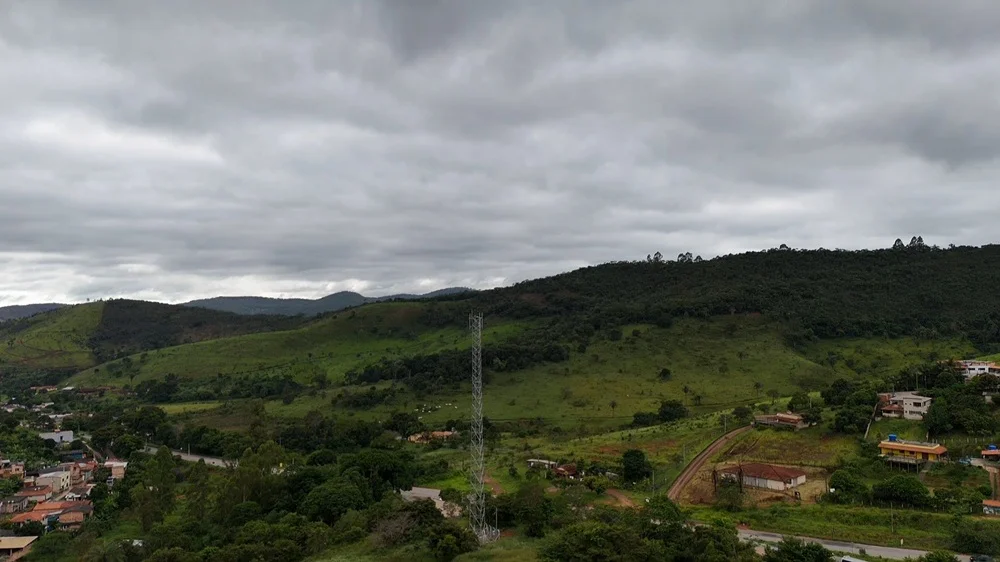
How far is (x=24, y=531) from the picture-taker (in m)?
48.2

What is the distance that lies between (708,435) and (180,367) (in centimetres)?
11698

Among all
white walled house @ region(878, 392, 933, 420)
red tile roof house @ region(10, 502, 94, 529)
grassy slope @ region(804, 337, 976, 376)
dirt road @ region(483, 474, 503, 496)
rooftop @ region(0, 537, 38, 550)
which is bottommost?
rooftop @ region(0, 537, 38, 550)

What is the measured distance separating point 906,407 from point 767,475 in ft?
57.1

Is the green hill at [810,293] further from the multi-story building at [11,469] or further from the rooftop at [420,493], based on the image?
the multi-story building at [11,469]

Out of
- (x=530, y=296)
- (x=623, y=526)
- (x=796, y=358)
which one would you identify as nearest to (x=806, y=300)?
(x=796, y=358)

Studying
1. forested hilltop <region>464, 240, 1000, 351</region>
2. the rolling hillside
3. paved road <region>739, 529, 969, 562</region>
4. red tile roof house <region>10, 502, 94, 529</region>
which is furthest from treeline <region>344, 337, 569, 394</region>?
the rolling hillside

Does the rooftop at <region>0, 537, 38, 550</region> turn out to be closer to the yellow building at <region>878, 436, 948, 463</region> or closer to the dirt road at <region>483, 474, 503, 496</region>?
the dirt road at <region>483, 474, 503, 496</region>

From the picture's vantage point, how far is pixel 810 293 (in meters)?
121

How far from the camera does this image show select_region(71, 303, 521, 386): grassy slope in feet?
435

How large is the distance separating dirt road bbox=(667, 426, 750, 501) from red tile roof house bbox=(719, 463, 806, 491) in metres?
2.87

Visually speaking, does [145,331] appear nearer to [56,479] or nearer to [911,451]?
[56,479]

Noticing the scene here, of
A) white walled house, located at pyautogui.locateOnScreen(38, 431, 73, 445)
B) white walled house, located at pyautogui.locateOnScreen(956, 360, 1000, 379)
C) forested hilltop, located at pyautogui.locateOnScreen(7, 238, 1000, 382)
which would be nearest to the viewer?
white walled house, located at pyautogui.locateOnScreen(956, 360, 1000, 379)

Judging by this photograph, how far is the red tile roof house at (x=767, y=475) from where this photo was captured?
45031 millimetres

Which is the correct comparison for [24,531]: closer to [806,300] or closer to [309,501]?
[309,501]
